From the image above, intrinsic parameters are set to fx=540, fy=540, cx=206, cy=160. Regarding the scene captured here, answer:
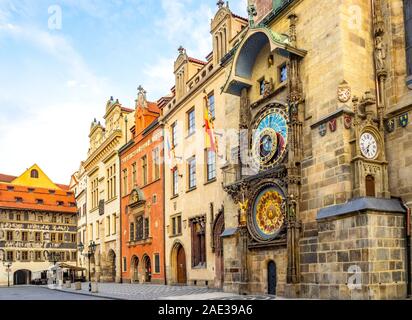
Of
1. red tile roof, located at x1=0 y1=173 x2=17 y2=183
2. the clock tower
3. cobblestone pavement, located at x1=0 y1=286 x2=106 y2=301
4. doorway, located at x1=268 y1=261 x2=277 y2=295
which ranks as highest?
red tile roof, located at x1=0 y1=173 x2=17 y2=183

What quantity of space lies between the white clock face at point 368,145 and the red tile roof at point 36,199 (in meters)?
56.5

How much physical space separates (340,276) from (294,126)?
569 cm

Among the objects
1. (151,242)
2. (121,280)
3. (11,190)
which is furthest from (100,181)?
(11,190)

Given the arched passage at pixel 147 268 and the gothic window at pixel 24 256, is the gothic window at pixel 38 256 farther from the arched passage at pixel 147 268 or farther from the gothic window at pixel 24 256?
the arched passage at pixel 147 268

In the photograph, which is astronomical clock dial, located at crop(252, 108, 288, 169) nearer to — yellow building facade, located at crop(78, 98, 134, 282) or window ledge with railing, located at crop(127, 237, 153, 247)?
window ledge with railing, located at crop(127, 237, 153, 247)

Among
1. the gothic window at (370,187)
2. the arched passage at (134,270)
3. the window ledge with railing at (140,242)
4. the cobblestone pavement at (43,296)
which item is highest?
the gothic window at (370,187)

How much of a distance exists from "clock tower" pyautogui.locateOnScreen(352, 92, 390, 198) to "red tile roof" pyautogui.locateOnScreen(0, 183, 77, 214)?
56.4m

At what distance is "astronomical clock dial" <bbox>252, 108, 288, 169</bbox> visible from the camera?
2066 centimetres

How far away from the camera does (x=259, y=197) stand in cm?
2167

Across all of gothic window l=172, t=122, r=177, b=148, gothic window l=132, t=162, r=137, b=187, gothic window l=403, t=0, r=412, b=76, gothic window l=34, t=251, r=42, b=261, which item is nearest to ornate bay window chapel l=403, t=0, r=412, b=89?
gothic window l=403, t=0, r=412, b=76

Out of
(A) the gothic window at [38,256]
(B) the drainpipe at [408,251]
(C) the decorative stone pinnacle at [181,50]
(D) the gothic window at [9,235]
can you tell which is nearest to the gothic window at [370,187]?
(B) the drainpipe at [408,251]

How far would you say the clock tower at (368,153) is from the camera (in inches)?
662

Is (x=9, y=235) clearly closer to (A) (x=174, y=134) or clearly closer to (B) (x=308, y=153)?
(A) (x=174, y=134)

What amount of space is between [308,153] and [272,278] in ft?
16.9
